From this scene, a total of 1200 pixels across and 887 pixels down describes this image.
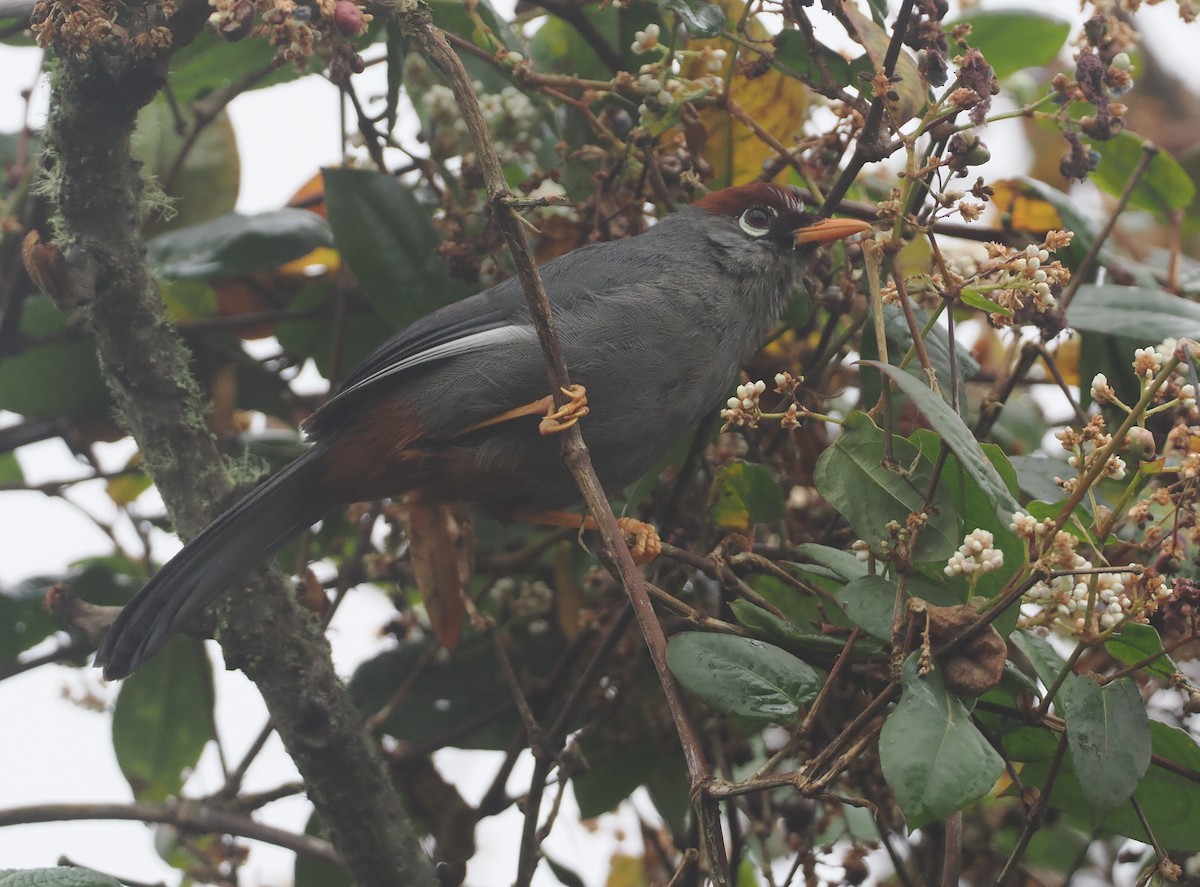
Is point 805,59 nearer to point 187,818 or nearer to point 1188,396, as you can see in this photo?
point 1188,396

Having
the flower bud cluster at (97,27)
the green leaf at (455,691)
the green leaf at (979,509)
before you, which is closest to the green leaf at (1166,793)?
the green leaf at (979,509)

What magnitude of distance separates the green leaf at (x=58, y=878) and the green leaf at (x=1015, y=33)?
8.58ft

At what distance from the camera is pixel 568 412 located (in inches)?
101

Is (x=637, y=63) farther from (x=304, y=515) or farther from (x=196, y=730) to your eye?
(x=196, y=730)

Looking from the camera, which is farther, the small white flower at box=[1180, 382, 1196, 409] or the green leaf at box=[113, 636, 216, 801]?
the green leaf at box=[113, 636, 216, 801]

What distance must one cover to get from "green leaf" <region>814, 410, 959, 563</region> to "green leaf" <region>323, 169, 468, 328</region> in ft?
4.24

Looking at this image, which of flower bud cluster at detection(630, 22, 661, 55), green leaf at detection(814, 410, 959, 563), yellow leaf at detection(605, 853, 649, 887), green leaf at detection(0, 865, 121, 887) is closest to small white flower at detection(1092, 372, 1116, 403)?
green leaf at detection(814, 410, 959, 563)

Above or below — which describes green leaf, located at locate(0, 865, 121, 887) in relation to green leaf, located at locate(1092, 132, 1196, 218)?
below

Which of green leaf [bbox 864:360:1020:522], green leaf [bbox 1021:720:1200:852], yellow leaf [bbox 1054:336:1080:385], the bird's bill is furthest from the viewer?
yellow leaf [bbox 1054:336:1080:385]

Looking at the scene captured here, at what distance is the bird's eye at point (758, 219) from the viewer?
10.1 ft

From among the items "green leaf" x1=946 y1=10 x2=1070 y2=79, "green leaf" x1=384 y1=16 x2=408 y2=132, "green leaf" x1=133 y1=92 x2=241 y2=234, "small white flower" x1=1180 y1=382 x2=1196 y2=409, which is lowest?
"small white flower" x1=1180 y1=382 x2=1196 y2=409

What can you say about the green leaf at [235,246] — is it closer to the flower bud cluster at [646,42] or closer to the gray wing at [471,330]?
the gray wing at [471,330]

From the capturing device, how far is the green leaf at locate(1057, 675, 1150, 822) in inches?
68.6

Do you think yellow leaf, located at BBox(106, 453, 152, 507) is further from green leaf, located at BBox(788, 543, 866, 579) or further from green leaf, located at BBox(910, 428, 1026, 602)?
green leaf, located at BBox(910, 428, 1026, 602)
